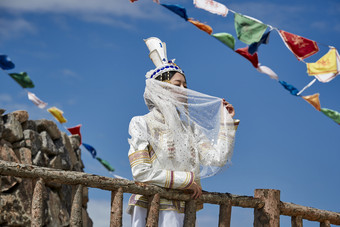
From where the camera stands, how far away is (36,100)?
403 inches

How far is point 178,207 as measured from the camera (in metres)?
3.67

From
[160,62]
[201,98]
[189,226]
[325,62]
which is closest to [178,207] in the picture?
[189,226]

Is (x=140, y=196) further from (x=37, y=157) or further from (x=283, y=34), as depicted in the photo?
(x=37, y=157)

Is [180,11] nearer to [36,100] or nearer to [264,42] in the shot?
[264,42]

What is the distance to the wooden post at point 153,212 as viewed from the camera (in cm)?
353

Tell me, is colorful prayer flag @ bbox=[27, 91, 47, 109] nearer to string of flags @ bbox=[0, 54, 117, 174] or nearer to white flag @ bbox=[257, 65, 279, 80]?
string of flags @ bbox=[0, 54, 117, 174]

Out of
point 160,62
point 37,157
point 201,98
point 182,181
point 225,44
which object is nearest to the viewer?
point 182,181

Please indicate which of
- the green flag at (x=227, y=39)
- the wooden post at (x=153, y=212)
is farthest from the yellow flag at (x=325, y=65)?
the wooden post at (x=153, y=212)

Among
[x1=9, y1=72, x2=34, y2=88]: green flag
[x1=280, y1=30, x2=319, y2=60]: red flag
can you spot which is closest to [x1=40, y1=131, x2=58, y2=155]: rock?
[x1=9, y1=72, x2=34, y2=88]: green flag

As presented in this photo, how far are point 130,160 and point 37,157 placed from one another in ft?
19.7

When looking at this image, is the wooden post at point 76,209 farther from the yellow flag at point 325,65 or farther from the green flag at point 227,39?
the yellow flag at point 325,65

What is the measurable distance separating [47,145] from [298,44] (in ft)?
18.8

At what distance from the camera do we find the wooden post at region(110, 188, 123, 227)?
347cm

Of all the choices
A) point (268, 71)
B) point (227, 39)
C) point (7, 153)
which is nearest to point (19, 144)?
point (7, 153)
